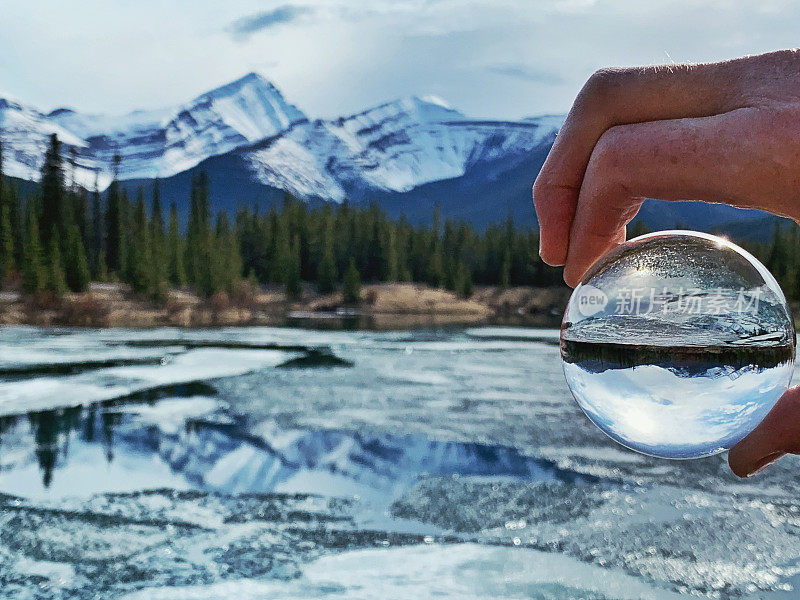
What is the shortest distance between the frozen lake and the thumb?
236 inches

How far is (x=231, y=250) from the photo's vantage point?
239 feet

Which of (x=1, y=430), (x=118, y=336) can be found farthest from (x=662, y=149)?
(x=118, y=336)

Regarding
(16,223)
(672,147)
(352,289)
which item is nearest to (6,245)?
(16,223)

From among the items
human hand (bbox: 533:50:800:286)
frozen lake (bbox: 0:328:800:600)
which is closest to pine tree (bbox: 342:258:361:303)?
frozen lake (bbox: 0:328:800:600)

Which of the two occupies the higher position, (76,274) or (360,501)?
(76,274)

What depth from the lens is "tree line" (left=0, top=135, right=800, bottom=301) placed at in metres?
55.3

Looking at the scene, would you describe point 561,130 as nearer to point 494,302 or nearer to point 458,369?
point 458,369

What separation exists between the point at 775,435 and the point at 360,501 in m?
8.83

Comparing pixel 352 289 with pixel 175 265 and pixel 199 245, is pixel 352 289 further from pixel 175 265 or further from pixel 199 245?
pixel 175 265

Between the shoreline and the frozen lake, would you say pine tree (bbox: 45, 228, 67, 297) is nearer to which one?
the shoreline

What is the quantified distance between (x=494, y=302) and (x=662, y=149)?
7702 cm

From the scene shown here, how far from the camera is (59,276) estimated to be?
4866cm

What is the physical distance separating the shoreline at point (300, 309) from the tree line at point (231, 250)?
1657 mm

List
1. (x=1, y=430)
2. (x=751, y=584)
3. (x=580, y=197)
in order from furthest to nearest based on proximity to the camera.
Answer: (x=1, y=430) → (x=751, y=584) → (x=580, y=197)
